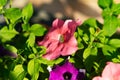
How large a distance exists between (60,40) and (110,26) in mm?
190

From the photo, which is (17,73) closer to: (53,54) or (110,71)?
(53,54)

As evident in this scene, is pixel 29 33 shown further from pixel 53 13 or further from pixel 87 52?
pixel 53 13

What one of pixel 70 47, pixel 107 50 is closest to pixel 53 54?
pixel 70 47

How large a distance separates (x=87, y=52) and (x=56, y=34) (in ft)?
0.48

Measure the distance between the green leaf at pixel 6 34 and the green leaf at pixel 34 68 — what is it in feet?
0.46

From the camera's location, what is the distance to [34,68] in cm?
135

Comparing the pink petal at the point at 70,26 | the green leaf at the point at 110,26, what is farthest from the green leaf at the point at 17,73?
the green leaf at the point at 110,26

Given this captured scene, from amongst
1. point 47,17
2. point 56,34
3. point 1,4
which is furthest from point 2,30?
point 47,17

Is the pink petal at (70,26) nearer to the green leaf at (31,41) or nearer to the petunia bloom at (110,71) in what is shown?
Result: the green leaf at (31,41)

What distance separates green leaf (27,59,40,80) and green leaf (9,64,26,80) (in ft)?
0.12

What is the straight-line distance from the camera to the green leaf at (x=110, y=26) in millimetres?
1382

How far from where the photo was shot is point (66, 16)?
133 inches

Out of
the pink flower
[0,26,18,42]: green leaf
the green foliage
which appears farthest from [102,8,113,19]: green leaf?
[0,26,18,42]: green leaf

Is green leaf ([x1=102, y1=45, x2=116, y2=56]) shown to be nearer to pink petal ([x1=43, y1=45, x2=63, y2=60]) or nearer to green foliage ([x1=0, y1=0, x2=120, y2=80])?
green foliage ([x1=0, y1=0, x2=120, y2=80])
